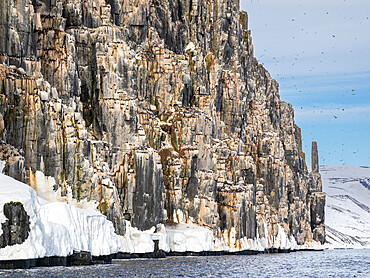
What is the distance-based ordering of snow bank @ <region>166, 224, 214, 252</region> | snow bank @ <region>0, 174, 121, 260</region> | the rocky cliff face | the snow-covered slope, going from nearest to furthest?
snow bank @ <region>0, 174, 121, 260</region>
the snow-covered slope
the rocky cliff face
snow bank @ <region>166, 224, 214, 252</region>

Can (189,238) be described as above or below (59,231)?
below

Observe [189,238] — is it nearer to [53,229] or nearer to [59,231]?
[59,231]

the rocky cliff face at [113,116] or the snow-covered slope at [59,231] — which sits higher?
the rocky cliff face at [113,116]

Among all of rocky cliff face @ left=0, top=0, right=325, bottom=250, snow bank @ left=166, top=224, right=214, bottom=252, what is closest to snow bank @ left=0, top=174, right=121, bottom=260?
rocky cliff face @ left=0, top=0, right=325, bottom=250

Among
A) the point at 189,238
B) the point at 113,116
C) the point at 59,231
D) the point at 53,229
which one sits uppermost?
the point at 113,116

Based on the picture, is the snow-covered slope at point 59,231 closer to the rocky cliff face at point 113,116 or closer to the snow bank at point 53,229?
the snow bank at point 53,229

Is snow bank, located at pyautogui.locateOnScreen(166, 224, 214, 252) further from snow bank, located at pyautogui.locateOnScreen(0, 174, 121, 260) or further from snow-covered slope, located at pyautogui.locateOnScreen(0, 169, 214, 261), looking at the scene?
snow bank, located at pyautogui.locateOnScreen(0, 174, 121, 260)

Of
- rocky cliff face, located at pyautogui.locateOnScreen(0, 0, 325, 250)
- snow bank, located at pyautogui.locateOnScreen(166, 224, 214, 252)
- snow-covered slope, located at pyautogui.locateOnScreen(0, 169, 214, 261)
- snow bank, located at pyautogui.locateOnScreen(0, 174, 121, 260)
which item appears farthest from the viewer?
snow bank, located at pyautogui.locateOnScreen(166, 224, 214, 252)

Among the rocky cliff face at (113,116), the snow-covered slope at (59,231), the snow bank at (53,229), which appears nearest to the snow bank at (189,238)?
the rocky cliff face at (113,116)

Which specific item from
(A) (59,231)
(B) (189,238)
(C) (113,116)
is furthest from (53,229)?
(B) (189,238)

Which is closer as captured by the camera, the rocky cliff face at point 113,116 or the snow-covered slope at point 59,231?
the snow-covered slope at point 59,231

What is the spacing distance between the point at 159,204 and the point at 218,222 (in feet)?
111

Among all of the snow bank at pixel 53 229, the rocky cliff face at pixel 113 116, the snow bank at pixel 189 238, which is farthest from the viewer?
the snow bank at pixel 189 238

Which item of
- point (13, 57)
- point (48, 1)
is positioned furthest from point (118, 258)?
point (48, 1)
